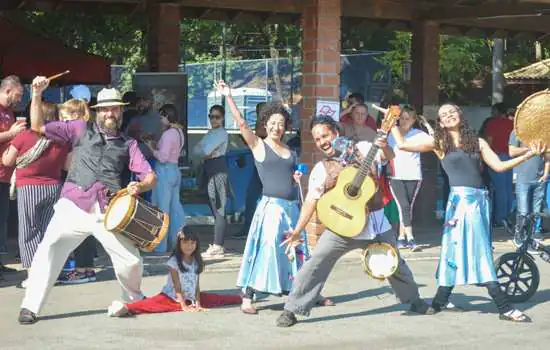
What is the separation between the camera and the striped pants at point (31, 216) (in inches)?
403

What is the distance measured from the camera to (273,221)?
29.9 feet

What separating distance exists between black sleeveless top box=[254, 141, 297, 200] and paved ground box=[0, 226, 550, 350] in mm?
1039

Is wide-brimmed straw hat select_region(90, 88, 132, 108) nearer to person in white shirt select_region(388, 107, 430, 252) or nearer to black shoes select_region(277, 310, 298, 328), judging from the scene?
black shoes select_region(277, 310, 298, 328)

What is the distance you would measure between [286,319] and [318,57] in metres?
4.69

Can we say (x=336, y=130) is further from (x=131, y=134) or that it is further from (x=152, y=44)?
(x=152, y=44)

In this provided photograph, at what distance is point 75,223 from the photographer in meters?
8.77

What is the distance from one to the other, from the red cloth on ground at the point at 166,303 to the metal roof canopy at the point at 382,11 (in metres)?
6.50

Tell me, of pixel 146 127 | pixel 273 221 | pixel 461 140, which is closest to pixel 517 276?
pixel 461 140

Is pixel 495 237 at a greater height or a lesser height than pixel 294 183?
lesser

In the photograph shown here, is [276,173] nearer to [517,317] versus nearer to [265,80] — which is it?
[517,317]

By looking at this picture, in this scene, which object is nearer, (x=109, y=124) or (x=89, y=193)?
(x=89, y=193)

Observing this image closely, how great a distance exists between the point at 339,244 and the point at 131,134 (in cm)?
443

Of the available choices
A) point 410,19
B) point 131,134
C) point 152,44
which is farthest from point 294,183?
point 410,19

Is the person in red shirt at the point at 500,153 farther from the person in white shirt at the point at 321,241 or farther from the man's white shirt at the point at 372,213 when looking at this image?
the person in white shirt at the point at 321,241
